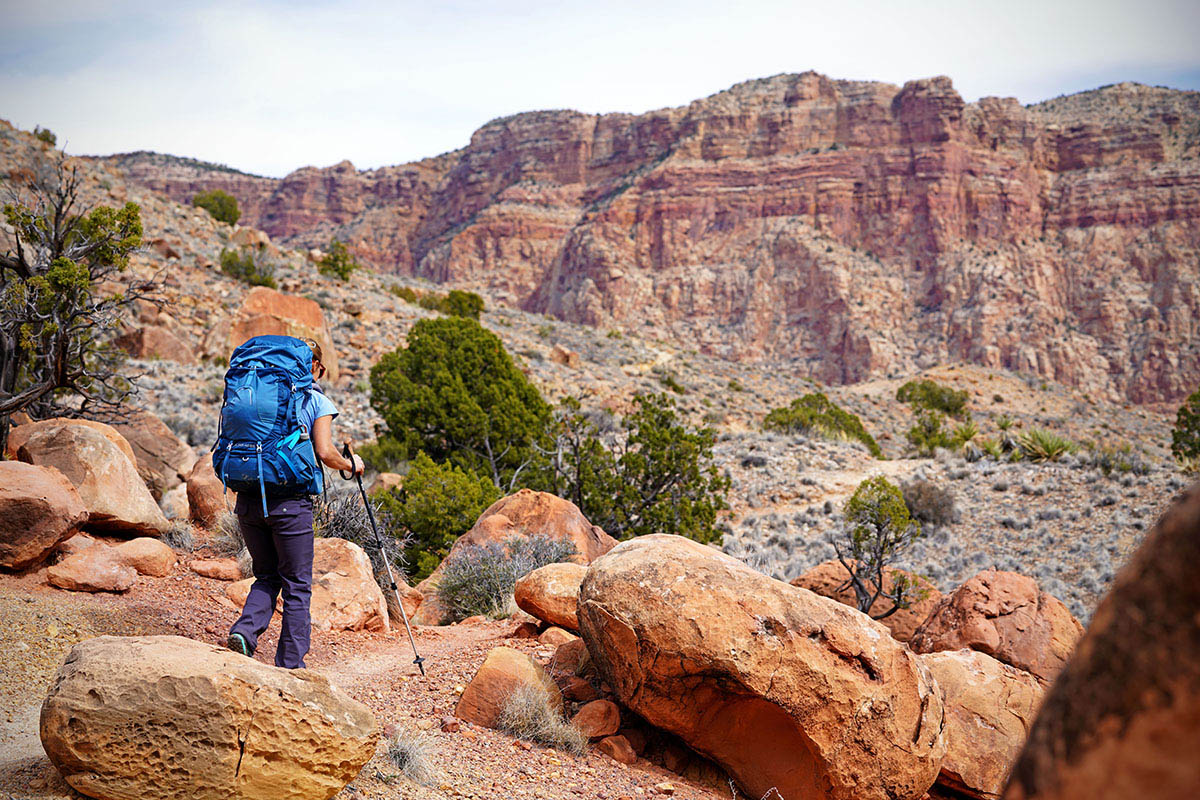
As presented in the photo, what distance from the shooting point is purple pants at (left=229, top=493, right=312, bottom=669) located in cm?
416

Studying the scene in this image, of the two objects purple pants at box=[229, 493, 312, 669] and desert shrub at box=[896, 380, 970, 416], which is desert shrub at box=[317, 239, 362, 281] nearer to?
desert shrub at box=[896, 380, 970, 416]

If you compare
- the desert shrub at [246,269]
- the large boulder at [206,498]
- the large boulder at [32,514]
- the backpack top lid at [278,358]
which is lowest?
the large boulder at [206,498]

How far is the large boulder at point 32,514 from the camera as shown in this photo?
17.7ft

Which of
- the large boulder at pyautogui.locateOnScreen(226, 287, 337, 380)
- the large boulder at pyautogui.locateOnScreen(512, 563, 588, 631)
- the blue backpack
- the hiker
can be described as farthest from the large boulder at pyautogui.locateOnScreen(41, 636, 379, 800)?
the large boulder at pyautogui.locateOnScreen(226, 287, 337, 380)

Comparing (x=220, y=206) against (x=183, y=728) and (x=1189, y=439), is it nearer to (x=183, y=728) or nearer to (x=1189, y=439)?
(x=1189, y=439)

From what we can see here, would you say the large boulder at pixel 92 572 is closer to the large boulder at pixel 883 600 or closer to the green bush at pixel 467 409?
the large boulder at pixel 883 600

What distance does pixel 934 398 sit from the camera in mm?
40531

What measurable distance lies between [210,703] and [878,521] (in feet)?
30.4

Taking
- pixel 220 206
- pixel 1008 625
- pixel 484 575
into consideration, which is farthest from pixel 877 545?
pixel 220 206

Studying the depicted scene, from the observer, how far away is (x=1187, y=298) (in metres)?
60.5

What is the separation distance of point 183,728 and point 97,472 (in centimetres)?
484

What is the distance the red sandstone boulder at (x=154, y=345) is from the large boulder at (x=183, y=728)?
1915 cm

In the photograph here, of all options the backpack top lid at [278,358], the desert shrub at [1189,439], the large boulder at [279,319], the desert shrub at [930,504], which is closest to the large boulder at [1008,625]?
the backpack top lid at [278,358]

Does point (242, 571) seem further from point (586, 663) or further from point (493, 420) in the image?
point (493, 420)
